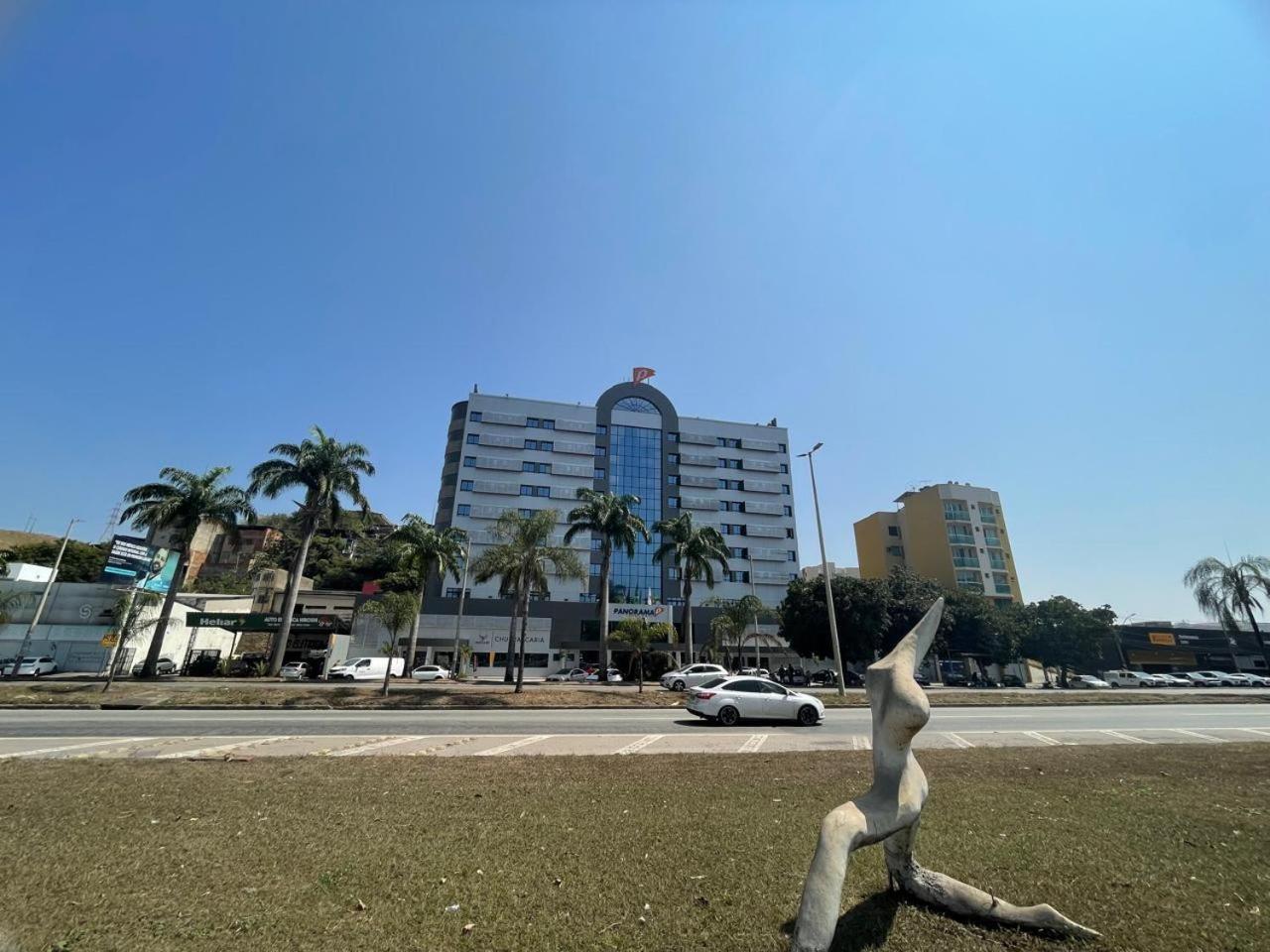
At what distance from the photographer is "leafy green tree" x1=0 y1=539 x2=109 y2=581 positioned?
63094 mm

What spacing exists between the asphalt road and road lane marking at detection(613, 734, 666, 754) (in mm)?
727

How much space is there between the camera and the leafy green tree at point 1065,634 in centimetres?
5425

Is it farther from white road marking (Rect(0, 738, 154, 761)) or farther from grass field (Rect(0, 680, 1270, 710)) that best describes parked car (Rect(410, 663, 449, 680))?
white road marking (Rect(0, 738, 154, 761))

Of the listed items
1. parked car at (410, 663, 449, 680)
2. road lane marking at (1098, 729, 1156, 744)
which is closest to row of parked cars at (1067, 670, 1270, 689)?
road lane marking at (1098, 729, 1156, 744)

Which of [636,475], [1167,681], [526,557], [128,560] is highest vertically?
[636,475]

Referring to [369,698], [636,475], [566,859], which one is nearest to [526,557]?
[369,698]

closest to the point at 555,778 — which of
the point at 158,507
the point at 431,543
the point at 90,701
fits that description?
the point at 90,701

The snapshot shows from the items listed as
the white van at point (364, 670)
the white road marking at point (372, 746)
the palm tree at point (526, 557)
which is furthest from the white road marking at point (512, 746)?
the white van at point (364, 670)

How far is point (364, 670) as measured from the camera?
43375 mm

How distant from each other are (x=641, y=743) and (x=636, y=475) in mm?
62061

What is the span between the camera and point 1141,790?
8812mm

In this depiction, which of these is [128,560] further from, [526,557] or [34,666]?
[526,557]

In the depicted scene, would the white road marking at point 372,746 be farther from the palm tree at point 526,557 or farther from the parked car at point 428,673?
the parked car at point 428,673

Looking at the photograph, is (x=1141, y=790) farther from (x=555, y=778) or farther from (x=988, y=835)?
(x=555, y=778)
